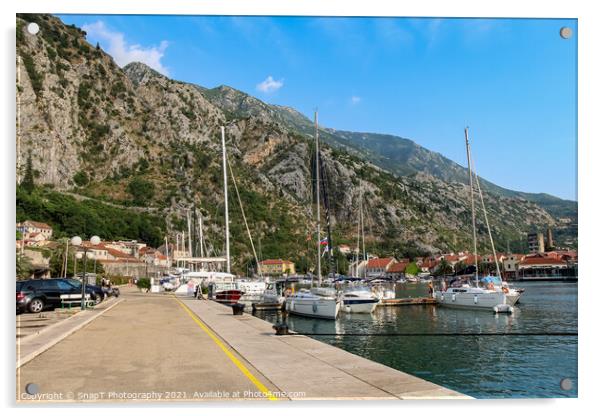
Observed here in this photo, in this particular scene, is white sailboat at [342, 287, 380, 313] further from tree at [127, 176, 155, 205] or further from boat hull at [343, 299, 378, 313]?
tree at [127, 176, 155, 205]

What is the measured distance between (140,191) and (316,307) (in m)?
91.4

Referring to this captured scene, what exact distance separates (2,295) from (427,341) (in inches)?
682

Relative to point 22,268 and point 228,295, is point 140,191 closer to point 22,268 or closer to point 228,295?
point 228,295

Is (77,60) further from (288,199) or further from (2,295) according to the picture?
(2,295)

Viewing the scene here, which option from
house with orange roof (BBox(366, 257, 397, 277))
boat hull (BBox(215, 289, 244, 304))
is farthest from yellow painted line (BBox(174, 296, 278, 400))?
house with orange roof (BBox(366, 257, 397, 277))

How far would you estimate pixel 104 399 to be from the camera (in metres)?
6.01

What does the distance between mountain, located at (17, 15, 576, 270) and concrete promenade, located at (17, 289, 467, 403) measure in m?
75.1

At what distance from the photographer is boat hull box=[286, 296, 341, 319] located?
1223 inches

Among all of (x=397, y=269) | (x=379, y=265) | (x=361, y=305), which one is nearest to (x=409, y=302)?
(x=361, y=305)

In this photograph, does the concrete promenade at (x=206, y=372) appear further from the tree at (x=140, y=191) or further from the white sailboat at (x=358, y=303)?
the tree at (x=140, y=191)

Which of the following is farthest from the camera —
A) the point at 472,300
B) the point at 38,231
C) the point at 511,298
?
the point at 38,231

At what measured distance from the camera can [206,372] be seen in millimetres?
7750

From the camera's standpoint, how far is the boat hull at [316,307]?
102 ft

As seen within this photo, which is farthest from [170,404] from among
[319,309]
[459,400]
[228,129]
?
[228,129]
